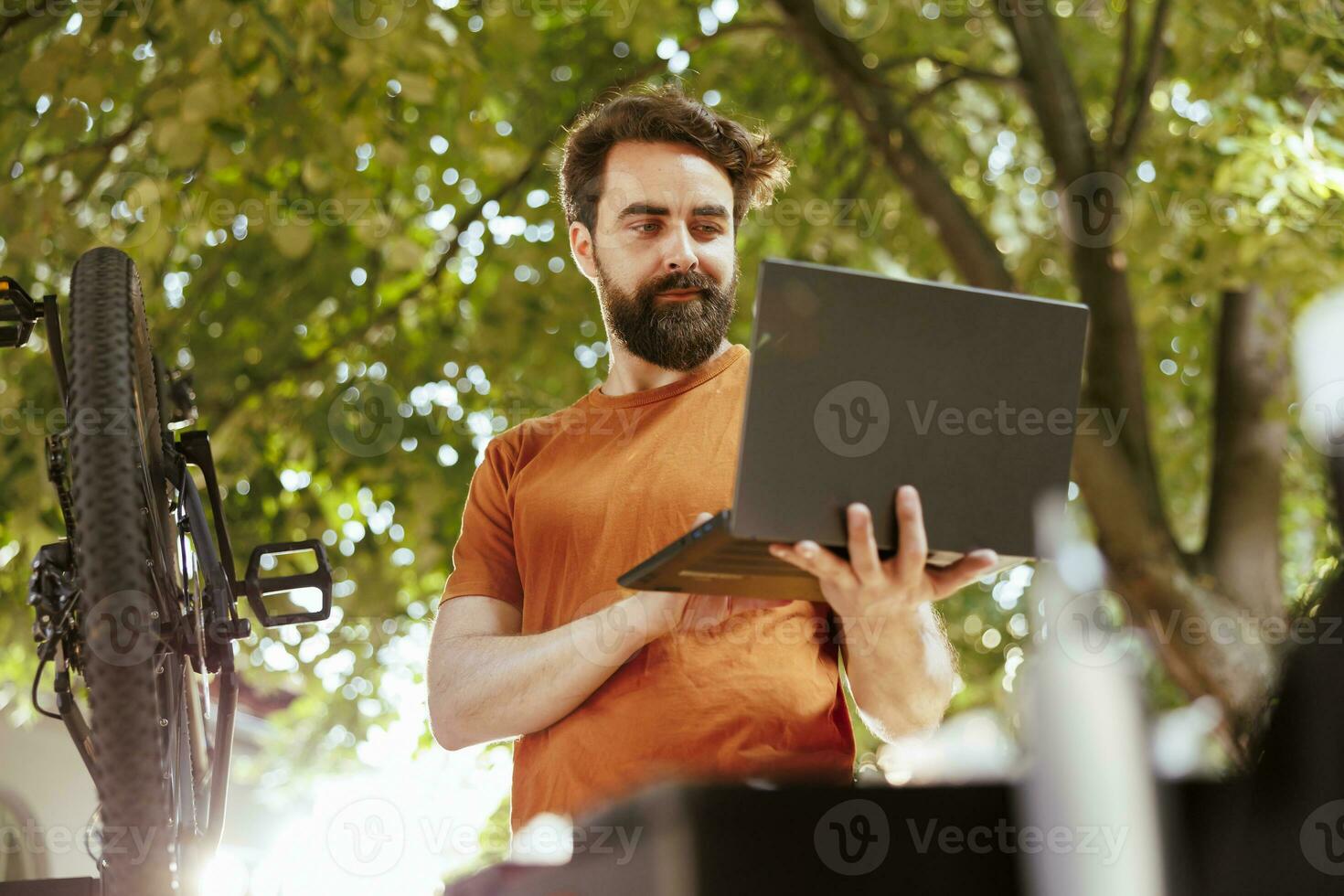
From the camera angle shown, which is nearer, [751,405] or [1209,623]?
[751,405]

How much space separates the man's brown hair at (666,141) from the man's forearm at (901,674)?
0.83 meters

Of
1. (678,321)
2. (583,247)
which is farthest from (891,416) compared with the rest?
(583,247)

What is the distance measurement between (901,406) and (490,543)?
95 centimetres

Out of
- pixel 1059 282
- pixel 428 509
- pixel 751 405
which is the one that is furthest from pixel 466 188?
pixel 751 405

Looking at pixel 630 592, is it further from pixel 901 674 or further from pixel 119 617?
pixel 119 617

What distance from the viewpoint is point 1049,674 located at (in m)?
0.75

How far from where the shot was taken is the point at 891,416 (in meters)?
1.43

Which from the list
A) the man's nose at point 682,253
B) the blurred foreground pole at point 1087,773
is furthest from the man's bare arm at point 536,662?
the blurred foreground pole at point 1087,773

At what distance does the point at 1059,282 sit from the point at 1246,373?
0.99 m

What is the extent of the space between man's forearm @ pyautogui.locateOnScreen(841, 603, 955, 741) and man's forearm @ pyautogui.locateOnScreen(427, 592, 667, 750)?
11.0 inches

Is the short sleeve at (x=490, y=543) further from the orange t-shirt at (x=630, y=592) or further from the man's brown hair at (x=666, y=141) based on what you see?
the man's brown hair at (x=666, y=141)

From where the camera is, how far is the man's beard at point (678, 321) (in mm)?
2188

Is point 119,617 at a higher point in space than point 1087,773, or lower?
higher

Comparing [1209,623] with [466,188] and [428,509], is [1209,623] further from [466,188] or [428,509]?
[466,188]
